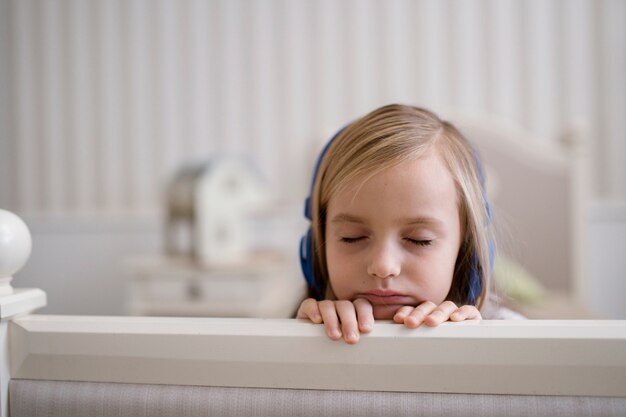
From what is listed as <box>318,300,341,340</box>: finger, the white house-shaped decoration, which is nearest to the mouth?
<box>318,300,341,340</box>: finger

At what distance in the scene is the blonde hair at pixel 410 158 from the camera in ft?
2.37

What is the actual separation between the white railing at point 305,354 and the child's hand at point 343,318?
0.04ft

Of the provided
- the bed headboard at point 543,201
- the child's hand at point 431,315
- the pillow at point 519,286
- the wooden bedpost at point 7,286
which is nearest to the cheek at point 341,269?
the child's hand at point 431,315

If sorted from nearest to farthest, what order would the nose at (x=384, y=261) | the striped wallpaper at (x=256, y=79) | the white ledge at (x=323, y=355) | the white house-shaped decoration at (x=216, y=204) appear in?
the white ledge at (x=323, y=355) < the nose at (x=384, y=261) < the white house-shaped decoration at (x=216, y=204) < the striped wallpaper at (x=256, y=79)

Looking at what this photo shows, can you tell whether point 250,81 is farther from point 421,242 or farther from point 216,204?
point 421,242

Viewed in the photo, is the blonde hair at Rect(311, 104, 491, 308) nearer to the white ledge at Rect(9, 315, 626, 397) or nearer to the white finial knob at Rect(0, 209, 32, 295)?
the white ledge at Rect(9, 315, 626, 397)

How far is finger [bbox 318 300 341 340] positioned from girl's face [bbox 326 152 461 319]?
9 centimetres

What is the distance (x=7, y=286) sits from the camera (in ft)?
2.00

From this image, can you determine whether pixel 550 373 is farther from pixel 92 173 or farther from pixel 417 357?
pixel 92 173

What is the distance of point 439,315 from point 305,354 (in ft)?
A: 0.50

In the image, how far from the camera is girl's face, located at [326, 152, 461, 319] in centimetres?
69

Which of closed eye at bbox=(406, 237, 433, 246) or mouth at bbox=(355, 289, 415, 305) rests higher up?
closed eye at bbox=(406, 237, 433, 246)

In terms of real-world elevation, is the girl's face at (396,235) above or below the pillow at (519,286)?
above

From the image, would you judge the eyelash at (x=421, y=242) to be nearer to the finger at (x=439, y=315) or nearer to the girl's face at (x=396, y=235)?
the girl's face at (x=396, y=235)
